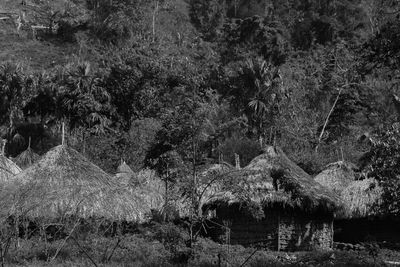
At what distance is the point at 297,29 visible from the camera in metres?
43.7

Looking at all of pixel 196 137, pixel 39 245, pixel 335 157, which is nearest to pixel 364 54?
pixel 196 137

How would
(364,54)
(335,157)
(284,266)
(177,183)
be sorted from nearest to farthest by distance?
(364,54) → (284,266) → (177,183) → (335,157)

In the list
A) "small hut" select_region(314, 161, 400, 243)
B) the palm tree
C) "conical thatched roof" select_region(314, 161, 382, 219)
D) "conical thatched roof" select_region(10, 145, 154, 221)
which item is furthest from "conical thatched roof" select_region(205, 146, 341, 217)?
the palm tree

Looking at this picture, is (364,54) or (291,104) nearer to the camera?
(364,54)

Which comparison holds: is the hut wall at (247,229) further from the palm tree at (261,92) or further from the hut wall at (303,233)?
the palm tree at (261,92)

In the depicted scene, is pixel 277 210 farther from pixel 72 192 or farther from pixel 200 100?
pixel 72 192

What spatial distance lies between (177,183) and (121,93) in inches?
537

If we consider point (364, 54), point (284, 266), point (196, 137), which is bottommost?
point (284, 266)

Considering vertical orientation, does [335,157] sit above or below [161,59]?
below

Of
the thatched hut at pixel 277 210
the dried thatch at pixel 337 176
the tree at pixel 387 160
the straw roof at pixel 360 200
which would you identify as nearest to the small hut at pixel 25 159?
the thatched hut at pixel 277 210

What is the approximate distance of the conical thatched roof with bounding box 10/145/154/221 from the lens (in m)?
14.9

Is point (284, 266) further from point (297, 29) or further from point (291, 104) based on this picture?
point (297, 29)

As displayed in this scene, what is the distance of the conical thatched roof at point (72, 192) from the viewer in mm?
14898

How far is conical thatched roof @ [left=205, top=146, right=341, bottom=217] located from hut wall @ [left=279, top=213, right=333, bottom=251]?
0.43 metres
